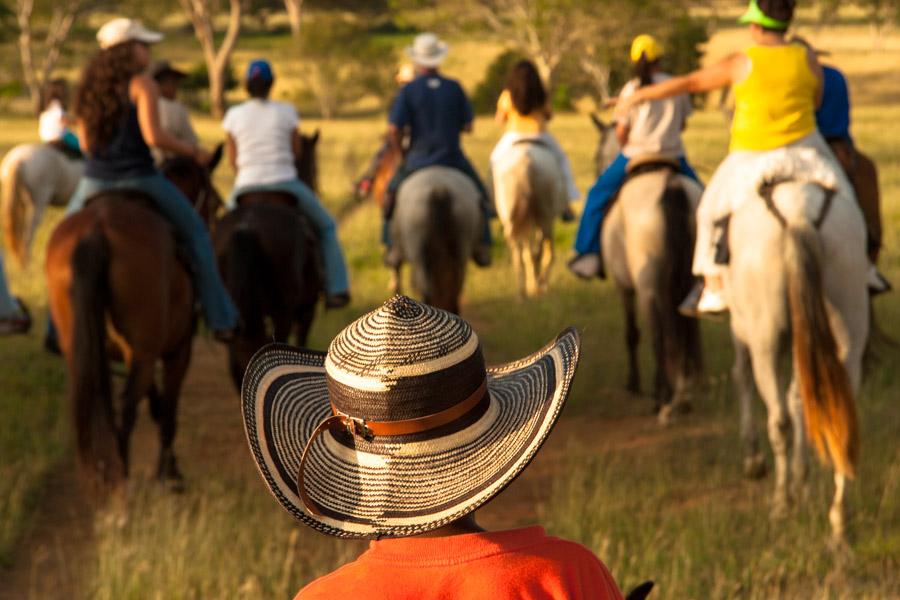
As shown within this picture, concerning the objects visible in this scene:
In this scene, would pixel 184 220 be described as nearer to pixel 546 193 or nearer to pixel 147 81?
pixel 147 81

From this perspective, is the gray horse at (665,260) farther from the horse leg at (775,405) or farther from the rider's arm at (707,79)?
the rider's arm at (707,79)

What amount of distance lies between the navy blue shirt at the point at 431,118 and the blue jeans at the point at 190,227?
102 inches

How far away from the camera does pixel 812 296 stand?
582cm

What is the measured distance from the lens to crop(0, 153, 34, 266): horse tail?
44.5 ft

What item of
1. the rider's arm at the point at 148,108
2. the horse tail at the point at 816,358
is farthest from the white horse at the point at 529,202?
the horse tail at the point at 816,358

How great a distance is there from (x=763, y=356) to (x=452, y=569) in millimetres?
4421

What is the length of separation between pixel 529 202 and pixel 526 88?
1.20 m

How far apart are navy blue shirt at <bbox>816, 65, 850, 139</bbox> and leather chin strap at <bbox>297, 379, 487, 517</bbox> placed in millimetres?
5826

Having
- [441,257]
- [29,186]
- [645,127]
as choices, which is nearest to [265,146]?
[441,257]

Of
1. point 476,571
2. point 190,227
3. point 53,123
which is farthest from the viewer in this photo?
point 53,123

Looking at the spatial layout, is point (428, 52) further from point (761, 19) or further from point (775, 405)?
point (775, 405)

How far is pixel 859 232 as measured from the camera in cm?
599

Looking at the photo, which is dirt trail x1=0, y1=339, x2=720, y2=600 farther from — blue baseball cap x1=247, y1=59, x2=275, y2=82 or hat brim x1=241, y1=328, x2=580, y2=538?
hat brim x1=241, y1=328, x2=580, y2=538

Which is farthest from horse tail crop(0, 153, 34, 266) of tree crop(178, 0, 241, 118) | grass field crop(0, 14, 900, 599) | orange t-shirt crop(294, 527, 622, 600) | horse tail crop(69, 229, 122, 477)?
tree crop(178, 0, 241, 118)
